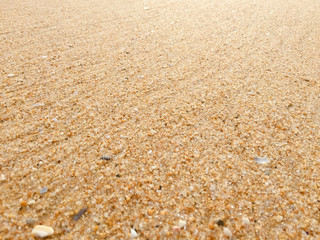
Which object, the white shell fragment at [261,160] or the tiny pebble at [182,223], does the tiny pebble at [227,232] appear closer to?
the tiny pebble at [182,223]

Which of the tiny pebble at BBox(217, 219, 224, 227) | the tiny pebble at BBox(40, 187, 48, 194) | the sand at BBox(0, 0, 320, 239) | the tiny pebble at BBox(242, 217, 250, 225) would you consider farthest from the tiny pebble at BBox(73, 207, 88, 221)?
the tiny pebble at BBox(242, 217, 250, 225)

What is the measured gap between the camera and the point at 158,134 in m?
1.67

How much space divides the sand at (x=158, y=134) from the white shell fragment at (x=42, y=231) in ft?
0.09

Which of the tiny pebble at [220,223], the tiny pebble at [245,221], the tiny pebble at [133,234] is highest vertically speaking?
the tiny pebble at [133,234]

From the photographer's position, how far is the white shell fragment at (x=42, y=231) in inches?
42.1

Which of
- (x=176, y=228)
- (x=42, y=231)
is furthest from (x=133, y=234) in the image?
(x=42, y=231)

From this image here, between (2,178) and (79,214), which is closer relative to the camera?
(79,214)

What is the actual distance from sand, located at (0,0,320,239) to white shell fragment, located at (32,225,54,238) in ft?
0.09

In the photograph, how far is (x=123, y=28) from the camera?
3.40 meters

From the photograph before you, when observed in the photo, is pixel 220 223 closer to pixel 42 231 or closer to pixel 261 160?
pixel 261 160

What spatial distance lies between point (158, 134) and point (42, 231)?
916 mm

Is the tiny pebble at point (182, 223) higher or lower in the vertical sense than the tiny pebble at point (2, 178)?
lower

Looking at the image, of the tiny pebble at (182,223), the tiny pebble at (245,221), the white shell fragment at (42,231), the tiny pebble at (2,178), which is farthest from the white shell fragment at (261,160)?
the tiny pebble at (2,178)

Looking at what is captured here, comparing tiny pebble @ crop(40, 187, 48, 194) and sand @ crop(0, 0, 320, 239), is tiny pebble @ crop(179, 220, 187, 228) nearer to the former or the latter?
sand @ crop(0, 0, 320, 239)
